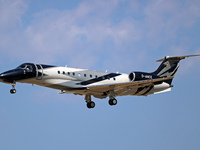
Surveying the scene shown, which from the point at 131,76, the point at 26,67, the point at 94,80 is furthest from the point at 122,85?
the point at 26,67

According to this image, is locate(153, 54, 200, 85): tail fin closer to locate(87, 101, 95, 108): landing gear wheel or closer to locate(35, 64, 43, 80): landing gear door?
locate(87, 101, 95, 108): landing gear wheel

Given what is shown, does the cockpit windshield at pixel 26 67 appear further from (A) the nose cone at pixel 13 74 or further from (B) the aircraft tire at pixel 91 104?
(B) the aircraft tire at pixel 91 104

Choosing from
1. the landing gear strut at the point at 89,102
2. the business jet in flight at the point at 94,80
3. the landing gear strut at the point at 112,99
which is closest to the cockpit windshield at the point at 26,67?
the business jet in flight at the point at 94,80

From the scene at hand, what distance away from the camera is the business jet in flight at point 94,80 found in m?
32.0

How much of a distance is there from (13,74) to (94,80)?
758 centimetres

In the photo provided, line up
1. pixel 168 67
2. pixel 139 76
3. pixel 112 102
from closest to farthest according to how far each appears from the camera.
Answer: pixel 112 102 → pixel 139 76 → pixel 168 67

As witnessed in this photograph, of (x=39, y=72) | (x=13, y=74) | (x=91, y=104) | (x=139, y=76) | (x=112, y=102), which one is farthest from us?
(x=91, y=104)

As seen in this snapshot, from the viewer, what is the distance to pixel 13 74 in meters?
31.4

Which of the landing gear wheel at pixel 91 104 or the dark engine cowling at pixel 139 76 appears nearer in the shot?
the dark engine cowling at pixel 139 76

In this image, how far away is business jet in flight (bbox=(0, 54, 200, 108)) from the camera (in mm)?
32000

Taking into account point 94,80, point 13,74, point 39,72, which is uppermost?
point 39,72

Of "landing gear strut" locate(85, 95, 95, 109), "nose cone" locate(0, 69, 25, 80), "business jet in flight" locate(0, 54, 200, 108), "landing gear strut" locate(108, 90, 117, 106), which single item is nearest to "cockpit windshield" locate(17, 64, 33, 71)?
"business jet in flight" locate(0, 54, 200, 108)

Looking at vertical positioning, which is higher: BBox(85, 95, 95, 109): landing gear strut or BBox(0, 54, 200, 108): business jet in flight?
BBox(0, 54, 200, 108): business jet in flight

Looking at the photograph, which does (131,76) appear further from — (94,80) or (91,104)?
(91,104)
